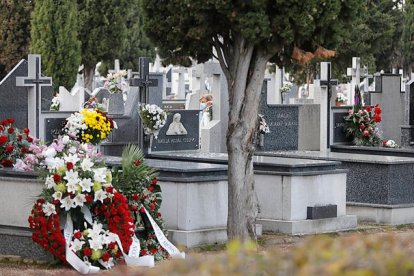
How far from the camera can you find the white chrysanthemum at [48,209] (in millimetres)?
12148

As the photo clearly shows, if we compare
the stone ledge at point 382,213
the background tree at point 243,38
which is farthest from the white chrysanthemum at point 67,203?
the stone ledge at point 382,213

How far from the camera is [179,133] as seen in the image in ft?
64.0

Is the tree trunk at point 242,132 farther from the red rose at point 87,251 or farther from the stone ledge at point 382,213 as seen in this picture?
the stone ledge at point 382,213

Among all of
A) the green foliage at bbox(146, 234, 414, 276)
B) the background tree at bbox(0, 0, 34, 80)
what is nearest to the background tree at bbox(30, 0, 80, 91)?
the background tree at bbox(0, 0, 34, 80)

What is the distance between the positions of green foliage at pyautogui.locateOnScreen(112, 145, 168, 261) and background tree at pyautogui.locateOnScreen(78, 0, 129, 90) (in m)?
34.9

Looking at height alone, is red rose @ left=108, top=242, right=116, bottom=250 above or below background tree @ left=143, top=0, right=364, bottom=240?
below

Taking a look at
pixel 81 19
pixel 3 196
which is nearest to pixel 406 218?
pixel 3 196

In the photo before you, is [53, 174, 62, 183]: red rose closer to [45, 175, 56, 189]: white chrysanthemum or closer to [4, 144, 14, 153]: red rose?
[45, 175, 56, 189]: white chrysanthemum

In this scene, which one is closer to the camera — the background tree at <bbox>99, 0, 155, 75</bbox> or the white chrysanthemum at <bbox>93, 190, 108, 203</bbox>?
the white chrysanthemum at <bbox>93, 190, 108, 203</bbox>

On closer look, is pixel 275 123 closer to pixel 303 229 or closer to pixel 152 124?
pixel 152 124

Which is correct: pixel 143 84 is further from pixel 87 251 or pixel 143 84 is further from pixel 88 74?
pixel 88 74

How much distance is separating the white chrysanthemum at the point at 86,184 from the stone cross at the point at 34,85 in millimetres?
5294

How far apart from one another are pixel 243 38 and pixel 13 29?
109ft

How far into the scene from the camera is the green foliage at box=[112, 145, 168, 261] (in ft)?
42.6
